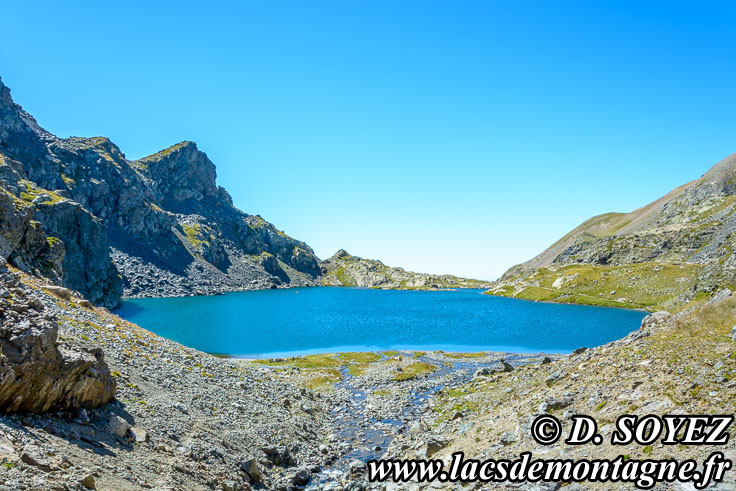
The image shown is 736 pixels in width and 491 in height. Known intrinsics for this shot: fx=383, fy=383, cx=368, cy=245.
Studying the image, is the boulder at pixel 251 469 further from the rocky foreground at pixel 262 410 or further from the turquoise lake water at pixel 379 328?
the turquoise lake water at pixel 379 328

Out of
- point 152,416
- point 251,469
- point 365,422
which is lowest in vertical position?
point 365,422

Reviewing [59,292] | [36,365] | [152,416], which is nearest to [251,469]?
[152,416]

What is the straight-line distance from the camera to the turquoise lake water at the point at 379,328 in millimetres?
90750

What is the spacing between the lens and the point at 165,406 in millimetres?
25922

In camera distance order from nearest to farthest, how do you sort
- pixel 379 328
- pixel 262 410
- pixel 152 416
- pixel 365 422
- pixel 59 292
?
pixel 152 416
pixel 262 410
pixel 365 422
pixel 59 292
pixel 379 328

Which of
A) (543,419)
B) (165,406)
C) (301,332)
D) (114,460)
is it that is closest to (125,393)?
(165,406)

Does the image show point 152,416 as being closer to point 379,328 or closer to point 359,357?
point 359,357

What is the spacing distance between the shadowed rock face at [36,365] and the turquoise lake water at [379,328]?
6292 centimetres

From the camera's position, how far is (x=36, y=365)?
17766 mm

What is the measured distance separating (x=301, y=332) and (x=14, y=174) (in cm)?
10579

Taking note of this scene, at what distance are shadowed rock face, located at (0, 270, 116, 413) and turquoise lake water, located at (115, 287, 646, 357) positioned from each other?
206 feet

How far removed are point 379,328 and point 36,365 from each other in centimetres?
10445

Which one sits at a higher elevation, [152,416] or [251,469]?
[152,416]

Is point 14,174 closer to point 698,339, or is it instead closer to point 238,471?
point 238,471
